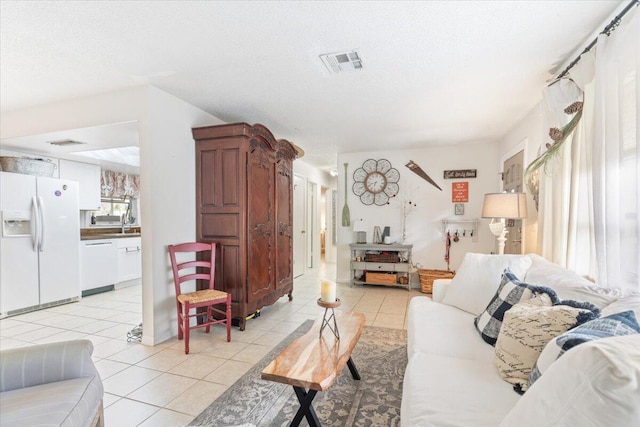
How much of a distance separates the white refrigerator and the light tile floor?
0.77 feet

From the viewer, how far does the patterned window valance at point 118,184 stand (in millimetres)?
5281

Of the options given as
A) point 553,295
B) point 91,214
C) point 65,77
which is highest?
point 65,77

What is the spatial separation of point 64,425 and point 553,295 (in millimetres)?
2180

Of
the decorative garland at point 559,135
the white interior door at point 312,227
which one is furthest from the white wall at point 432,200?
the decorative garland at point 559,135

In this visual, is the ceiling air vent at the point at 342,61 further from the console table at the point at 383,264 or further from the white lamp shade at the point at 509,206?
the console table at the point at 383,264

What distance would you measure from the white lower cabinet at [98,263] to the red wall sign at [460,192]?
5.61 metres

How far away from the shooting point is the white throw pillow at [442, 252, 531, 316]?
2.16m

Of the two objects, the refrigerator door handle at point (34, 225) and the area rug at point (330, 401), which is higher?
the refrigerator door handle at point (34, 225)

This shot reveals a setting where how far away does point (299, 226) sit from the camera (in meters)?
5.88

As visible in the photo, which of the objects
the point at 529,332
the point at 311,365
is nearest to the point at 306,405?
the point at 311,365

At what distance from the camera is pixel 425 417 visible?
1.08m

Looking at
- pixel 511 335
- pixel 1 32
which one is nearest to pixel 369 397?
pixel 511 335

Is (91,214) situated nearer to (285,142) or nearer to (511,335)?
(285,142)

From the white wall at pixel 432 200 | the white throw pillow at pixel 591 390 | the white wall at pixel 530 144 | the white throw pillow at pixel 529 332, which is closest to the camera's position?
the white throw pillow at pixel 591 390
